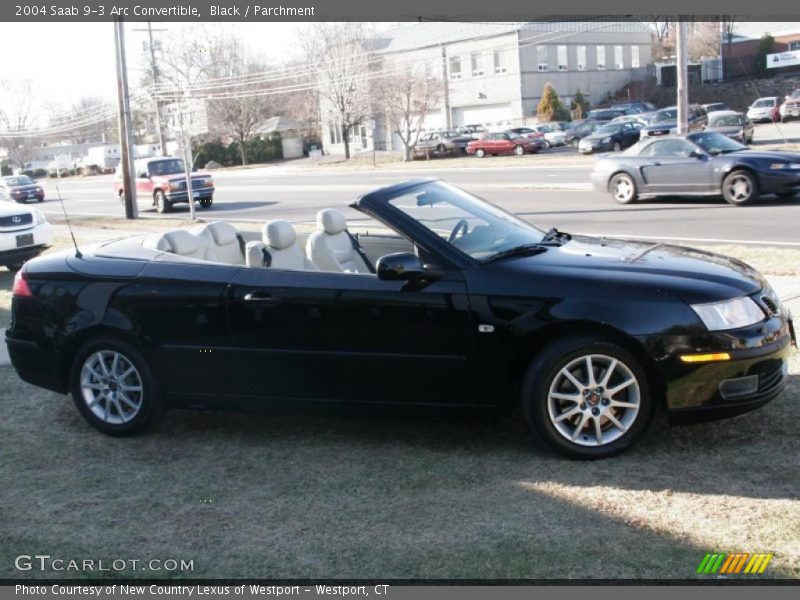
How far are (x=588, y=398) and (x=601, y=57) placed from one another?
71.5 metres

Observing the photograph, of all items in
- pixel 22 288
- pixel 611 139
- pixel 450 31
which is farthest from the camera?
pixel 450 31

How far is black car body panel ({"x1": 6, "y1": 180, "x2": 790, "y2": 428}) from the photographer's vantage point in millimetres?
4984

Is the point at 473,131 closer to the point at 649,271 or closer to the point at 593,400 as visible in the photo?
the point at 649,271

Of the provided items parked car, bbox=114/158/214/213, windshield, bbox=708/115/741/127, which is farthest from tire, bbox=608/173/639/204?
windshield, bbox=708/115/741/127

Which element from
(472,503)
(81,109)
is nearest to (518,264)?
(472,503)

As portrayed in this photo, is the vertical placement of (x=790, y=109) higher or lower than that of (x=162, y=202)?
higher

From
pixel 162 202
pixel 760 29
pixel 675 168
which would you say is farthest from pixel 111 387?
pixel 760 29

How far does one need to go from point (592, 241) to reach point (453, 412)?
5.19ft

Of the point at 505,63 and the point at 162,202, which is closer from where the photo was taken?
the point at 162,202

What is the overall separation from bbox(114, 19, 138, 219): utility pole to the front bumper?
907 inches

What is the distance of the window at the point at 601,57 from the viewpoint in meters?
72.1

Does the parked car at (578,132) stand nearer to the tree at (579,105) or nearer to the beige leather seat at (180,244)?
the tree at (579,105)

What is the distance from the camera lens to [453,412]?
532cm

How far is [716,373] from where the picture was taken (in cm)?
494
